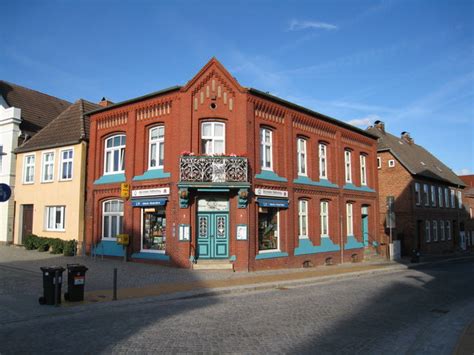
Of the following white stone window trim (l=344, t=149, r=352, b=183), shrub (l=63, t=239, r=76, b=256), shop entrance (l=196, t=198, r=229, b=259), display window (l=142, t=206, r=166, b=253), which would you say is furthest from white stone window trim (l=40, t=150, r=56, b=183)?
white stone window trim (l=344, t=149, r=352, b=183)

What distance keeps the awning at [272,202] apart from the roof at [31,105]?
60.4 feet

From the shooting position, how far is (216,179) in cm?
1703

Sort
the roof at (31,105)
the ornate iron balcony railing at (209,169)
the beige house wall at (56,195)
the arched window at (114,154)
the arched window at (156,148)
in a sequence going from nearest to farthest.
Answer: the ornate iron balcony railing at (209,169), the arched window at (156,148), the arched window at (114,154), the beige house wall at (56,195), the roof at (31,105)

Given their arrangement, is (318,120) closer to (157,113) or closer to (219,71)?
(219,71)

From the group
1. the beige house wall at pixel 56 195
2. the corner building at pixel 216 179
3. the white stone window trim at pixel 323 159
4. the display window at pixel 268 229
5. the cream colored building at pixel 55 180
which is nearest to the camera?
the corner building at pixel 216 179

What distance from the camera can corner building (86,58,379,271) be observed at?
17.3m

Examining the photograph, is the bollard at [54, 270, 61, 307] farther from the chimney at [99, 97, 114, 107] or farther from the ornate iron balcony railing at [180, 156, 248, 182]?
the chimney at [99, 97, 114, 107]

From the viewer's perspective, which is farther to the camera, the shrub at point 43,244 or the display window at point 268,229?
the shrub at point 43,244

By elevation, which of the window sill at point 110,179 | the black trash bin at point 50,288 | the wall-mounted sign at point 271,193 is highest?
the window sill at point 110,179

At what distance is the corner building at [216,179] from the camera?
681 inches

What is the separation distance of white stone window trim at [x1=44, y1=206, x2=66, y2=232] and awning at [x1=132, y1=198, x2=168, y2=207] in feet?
21.9

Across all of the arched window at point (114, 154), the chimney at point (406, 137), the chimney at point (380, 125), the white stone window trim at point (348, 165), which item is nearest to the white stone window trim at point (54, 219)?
the arched window at point (114, 154)

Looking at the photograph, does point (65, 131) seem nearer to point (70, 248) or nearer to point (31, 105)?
point (31, 105)

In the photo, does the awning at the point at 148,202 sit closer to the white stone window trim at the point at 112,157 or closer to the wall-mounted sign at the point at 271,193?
the white stone window trim at the point at 112,157
